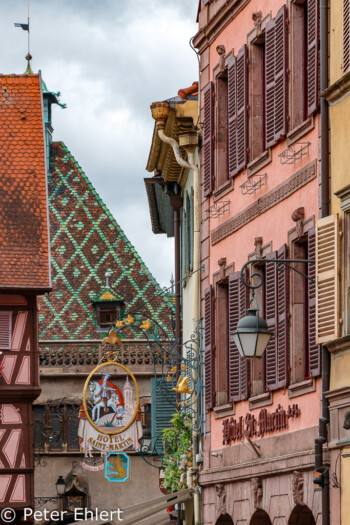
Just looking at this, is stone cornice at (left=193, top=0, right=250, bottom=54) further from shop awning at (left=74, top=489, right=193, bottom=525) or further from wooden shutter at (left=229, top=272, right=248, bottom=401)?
shop awning at (left=74, top=489, right=193, bottom=525)

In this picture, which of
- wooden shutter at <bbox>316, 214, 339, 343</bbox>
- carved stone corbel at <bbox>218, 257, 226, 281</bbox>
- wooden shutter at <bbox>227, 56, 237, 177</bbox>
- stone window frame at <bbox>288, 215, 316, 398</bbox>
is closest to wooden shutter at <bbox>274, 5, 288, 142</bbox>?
stone window frame at <bbox>288, 215, 316, 398</bbox>

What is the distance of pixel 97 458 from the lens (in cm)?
4184

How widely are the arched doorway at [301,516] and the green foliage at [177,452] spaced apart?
17.6 ft

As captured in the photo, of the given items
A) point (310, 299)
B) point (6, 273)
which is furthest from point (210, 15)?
point (6, 273)

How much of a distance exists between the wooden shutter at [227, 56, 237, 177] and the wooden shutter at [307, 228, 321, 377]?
3.86 meters

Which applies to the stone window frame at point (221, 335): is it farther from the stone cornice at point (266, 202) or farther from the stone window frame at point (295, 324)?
the stone window frame at point (295, 324)

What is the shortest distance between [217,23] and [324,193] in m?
5.96

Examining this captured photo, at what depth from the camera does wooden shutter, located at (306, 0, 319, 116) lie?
1471 cm

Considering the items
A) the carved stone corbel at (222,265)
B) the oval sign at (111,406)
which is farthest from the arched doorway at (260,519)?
the oval sign at (111,406)

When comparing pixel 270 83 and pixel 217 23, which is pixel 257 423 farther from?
pixel 217 23

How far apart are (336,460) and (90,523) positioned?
8.72 meters

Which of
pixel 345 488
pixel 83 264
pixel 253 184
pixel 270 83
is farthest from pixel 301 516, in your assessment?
pixel 83 264

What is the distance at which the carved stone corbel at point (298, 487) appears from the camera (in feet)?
47.7

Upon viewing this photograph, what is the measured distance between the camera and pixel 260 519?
55.4ft
